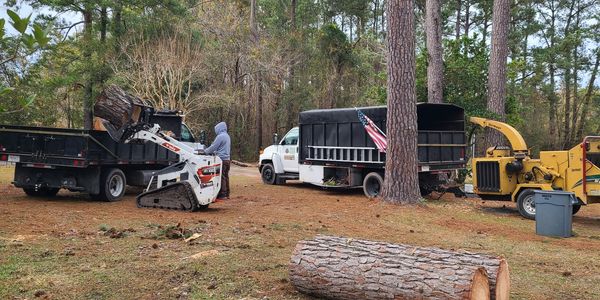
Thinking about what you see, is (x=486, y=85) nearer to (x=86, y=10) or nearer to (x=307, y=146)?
(x=307, y=146)

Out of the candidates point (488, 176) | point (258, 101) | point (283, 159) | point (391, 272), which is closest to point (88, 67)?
point (258, 101)

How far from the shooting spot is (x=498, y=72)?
17109 millimetres

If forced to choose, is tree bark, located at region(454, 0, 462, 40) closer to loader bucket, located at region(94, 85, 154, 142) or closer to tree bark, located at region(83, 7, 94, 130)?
tree bark, located at region(83, 7, 94, 130)

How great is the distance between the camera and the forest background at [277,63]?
2283cm

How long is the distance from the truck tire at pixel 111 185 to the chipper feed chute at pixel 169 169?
4.56ft

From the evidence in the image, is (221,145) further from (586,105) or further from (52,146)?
(586,105)

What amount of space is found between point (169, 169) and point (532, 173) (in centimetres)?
805

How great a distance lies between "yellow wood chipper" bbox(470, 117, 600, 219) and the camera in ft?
34.6

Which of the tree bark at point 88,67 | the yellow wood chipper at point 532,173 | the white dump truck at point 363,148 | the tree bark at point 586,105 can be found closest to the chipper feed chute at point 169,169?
the white dump truck at point 363,148

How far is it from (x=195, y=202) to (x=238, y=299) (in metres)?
5.52

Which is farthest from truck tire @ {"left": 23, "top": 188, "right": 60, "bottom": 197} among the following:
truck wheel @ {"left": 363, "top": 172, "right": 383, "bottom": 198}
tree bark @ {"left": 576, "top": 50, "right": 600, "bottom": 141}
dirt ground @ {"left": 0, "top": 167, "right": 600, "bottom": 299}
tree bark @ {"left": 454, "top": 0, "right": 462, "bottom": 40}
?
tree bark @ {"left": 576, "top": 50, "right": 600, "bottom": 141}

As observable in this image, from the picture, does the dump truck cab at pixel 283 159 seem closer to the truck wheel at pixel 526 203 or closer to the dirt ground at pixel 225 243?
the dirt ground at pixel 225 243

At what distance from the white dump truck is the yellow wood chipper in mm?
1577

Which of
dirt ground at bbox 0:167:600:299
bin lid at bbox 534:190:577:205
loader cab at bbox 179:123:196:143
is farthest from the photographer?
loader cab at bbox 179:123:196:143
